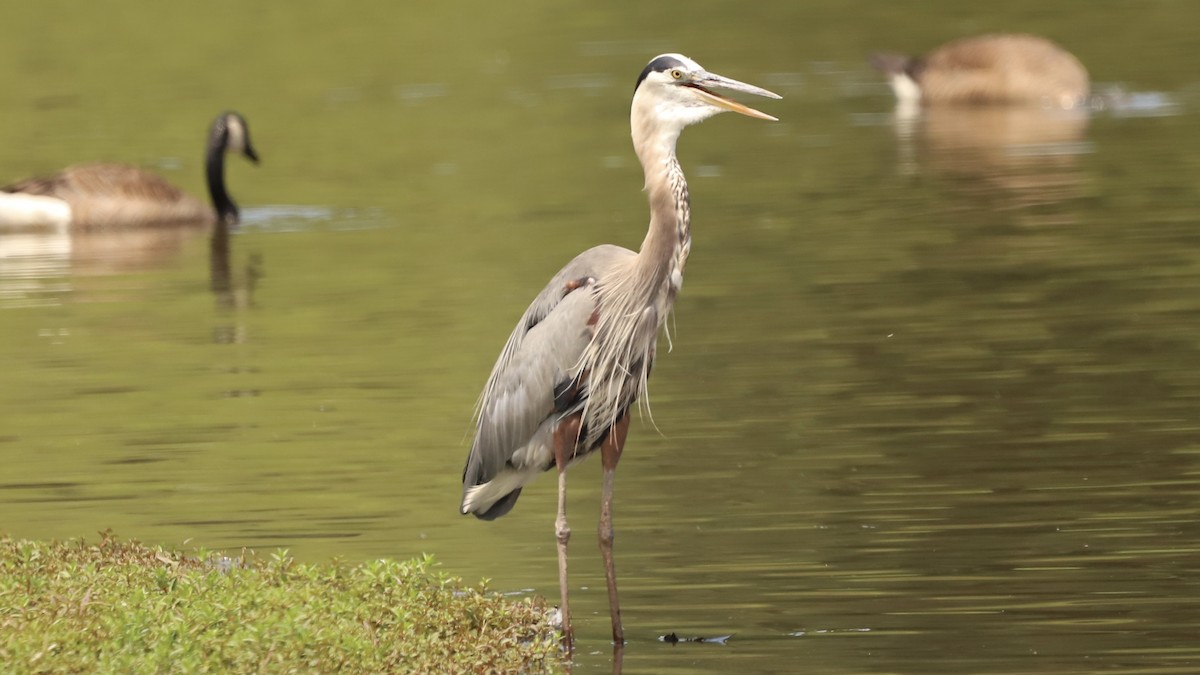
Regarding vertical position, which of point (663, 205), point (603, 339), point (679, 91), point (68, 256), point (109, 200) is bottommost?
point (68, 256)

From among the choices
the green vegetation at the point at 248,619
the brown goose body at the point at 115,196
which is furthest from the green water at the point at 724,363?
the green vegetation at the point at 248,619

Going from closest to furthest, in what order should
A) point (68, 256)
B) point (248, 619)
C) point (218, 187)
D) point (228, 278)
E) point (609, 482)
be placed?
1. point (248, 619)
2. point (609, 482)
3. point (228, 278)
4. point (68, 256)
5. point (218, 187)

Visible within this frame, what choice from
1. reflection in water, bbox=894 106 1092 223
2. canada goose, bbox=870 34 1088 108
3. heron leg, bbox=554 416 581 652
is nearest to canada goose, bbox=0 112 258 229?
reflection in water, bbox=894 106 1092 223

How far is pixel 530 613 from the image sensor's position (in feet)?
29.0

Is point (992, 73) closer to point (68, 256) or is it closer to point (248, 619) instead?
point (68, 256)

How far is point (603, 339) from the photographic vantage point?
8.97m

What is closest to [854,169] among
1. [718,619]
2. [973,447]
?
[973,447]

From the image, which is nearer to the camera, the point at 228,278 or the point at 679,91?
the point at 679,91

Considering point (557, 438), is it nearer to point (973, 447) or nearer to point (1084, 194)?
point (973, 447)

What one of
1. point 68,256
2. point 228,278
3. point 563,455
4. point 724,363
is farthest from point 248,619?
point 68,256

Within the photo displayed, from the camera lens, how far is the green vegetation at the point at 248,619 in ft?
25.5

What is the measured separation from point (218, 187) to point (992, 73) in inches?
413

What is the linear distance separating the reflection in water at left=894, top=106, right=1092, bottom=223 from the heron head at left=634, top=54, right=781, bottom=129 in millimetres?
11585

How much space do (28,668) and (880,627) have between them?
3.29 meters
